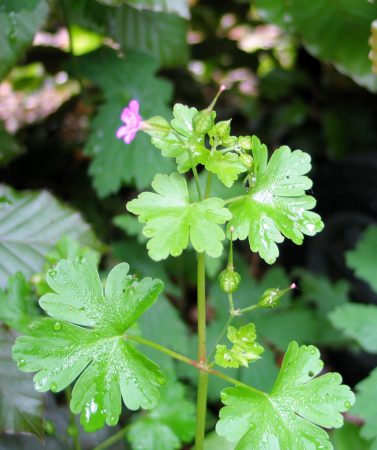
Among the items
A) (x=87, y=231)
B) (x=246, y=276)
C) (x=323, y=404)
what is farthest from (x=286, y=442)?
(x=246, y=276)

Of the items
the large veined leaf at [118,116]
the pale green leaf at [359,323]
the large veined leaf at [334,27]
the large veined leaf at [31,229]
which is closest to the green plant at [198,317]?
the large veined leaf at [31,229]

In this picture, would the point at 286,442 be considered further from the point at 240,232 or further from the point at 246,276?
the point at 246,276

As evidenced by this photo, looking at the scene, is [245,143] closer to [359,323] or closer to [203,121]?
[203,121]

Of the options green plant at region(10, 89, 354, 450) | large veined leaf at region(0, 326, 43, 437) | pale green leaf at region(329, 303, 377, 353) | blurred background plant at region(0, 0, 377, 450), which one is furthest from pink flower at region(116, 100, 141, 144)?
pale green leaf at region(329, 303, 377, 353)

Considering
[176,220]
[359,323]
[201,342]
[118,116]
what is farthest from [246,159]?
[118,116]

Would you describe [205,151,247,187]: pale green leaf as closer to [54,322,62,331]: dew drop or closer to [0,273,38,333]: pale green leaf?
[54,322,62,331]: dew drop

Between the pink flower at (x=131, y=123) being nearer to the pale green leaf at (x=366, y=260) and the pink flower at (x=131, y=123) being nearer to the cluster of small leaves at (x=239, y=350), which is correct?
the cluster of small leaves at (x=239, y=350)

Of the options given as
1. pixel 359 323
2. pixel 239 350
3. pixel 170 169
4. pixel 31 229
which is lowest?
pixel 359 323
